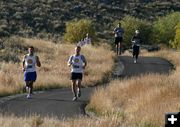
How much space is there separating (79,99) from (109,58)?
1470 cm

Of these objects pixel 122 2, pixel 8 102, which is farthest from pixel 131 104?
pixel 122 2

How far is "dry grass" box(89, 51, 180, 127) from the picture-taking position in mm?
14406

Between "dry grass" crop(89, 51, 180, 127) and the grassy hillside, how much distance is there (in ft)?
146

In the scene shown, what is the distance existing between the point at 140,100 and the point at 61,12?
60.6 metres

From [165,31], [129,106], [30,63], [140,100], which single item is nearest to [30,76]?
[30,63]

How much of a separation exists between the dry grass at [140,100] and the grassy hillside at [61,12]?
1748 inches

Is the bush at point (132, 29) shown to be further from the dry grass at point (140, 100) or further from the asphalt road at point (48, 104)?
the dry grass at point (140, 100)

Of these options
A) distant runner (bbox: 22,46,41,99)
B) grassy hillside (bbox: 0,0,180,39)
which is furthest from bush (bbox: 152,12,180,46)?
distant runner (bbox: 22,46,41,99)

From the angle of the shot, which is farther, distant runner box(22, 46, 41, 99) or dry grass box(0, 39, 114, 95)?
dry grass box(0, 39, 114, 95)

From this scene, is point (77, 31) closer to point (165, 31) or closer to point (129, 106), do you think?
point (165, 31)

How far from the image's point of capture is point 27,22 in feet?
230

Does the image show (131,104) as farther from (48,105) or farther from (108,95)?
(48,105)

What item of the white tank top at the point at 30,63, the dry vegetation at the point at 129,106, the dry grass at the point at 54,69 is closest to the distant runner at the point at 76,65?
the dry vegetation at the point at 129,106

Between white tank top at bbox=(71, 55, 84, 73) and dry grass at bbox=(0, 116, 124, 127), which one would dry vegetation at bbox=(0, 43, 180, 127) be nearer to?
dry grass at bbox=(0, 116, 124, 127)
